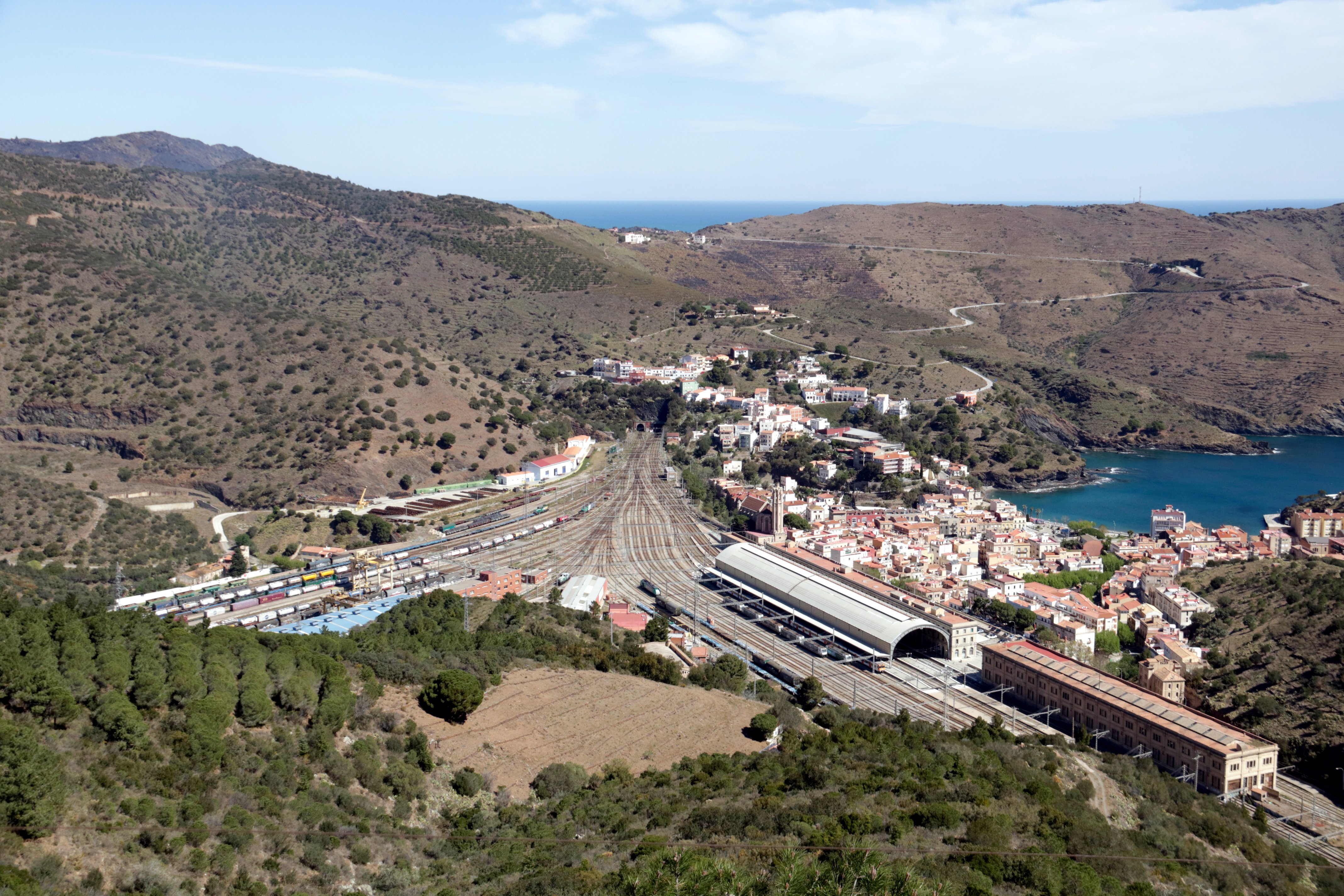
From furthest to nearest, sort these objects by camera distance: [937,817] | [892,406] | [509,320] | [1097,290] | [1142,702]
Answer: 1. [1097,290]
2. [509,320]
3. [892,406]
4. [1142,702]
5. [937,817]

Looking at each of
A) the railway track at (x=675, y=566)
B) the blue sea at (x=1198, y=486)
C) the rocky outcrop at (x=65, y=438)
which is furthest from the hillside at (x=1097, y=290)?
the rocky outcrop at (x=65, y=438)

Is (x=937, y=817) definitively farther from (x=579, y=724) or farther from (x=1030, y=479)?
(x=1030, y=479)

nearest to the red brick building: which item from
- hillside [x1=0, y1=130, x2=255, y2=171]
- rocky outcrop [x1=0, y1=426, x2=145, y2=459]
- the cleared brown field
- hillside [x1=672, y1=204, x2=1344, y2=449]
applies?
the cleared brown field

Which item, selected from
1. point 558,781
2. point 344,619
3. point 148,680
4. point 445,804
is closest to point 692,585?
point 344,619

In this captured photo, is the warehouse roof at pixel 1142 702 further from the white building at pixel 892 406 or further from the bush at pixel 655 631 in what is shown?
the white building at pixel 892 406

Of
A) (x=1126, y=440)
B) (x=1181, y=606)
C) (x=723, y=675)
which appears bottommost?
(x=1126, y=440)

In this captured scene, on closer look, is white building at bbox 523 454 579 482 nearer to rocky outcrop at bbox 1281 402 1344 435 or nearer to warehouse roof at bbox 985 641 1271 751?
warehouse roof at bbox 985 641 1271 751

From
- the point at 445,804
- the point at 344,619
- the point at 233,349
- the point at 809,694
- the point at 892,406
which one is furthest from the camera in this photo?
the point at 892,406
